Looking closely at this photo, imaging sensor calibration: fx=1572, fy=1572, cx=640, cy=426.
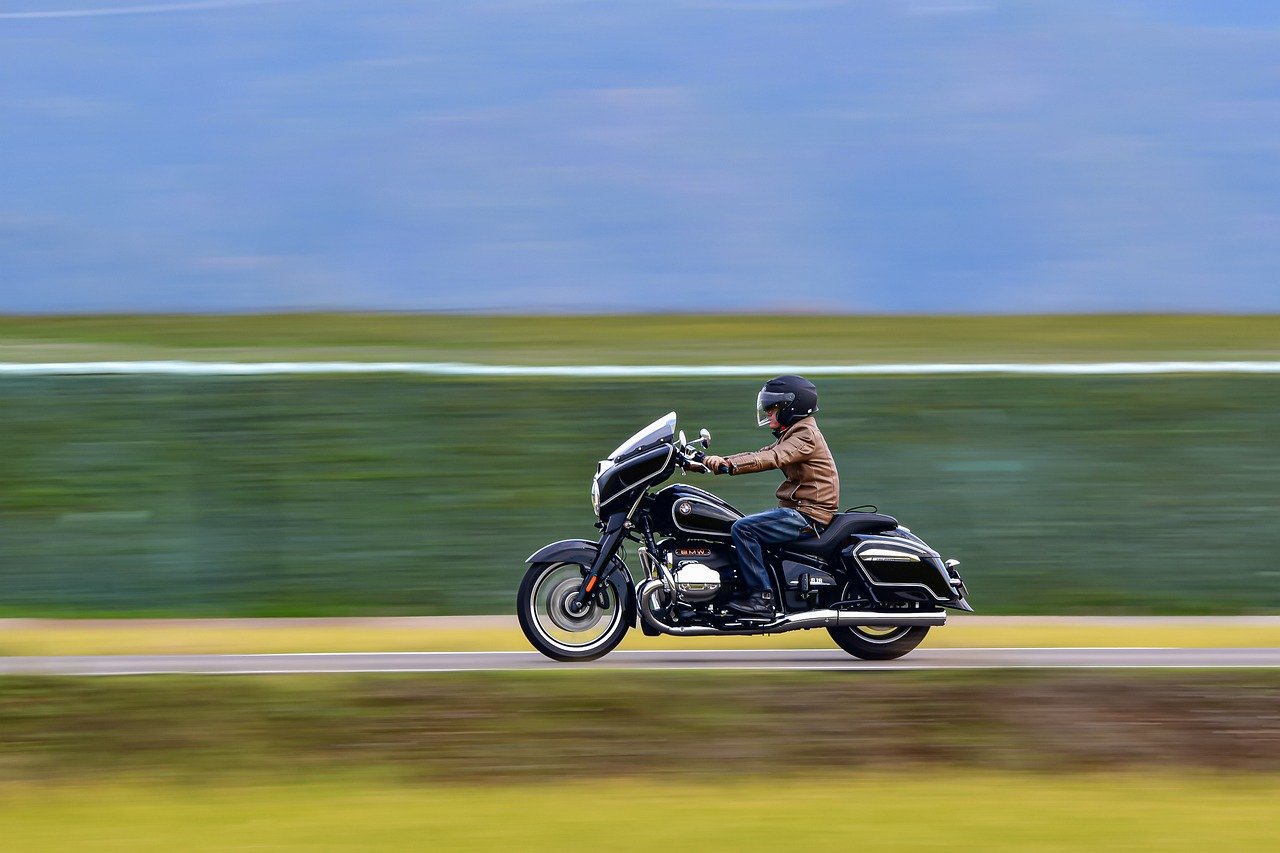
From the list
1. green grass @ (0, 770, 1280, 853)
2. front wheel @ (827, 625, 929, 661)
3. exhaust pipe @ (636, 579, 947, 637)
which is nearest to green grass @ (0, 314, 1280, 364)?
front wheel @ (827, 625, 929, 661)

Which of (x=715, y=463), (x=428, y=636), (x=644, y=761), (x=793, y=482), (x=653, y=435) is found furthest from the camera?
(x=428, y=636)

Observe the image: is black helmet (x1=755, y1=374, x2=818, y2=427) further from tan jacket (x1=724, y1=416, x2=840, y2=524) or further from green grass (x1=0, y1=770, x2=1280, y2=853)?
green grass (x1=0, y1=770, x2=1280, y2=853)

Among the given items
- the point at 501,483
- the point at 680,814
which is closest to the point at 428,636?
the point at 501,483

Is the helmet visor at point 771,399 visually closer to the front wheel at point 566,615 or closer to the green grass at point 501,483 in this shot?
the front wheel at point 566,615

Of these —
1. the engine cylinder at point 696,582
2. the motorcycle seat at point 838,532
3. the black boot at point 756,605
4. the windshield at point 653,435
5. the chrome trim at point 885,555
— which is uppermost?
the windshield at point 653,435

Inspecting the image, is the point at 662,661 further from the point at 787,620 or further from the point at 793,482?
the point at 793,482

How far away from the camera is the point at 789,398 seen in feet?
30.6

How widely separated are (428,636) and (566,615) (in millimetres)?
1926

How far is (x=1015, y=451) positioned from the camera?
12289 mm

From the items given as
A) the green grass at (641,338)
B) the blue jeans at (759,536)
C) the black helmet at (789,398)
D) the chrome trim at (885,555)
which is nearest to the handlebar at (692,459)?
the blue jeans at (759,536)

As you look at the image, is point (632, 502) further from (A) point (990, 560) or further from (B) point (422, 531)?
(A) point (990, 560)

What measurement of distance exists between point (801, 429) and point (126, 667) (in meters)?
4.24

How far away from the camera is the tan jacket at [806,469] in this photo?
922 centimetres

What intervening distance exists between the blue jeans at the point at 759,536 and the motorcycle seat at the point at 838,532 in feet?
0.29
